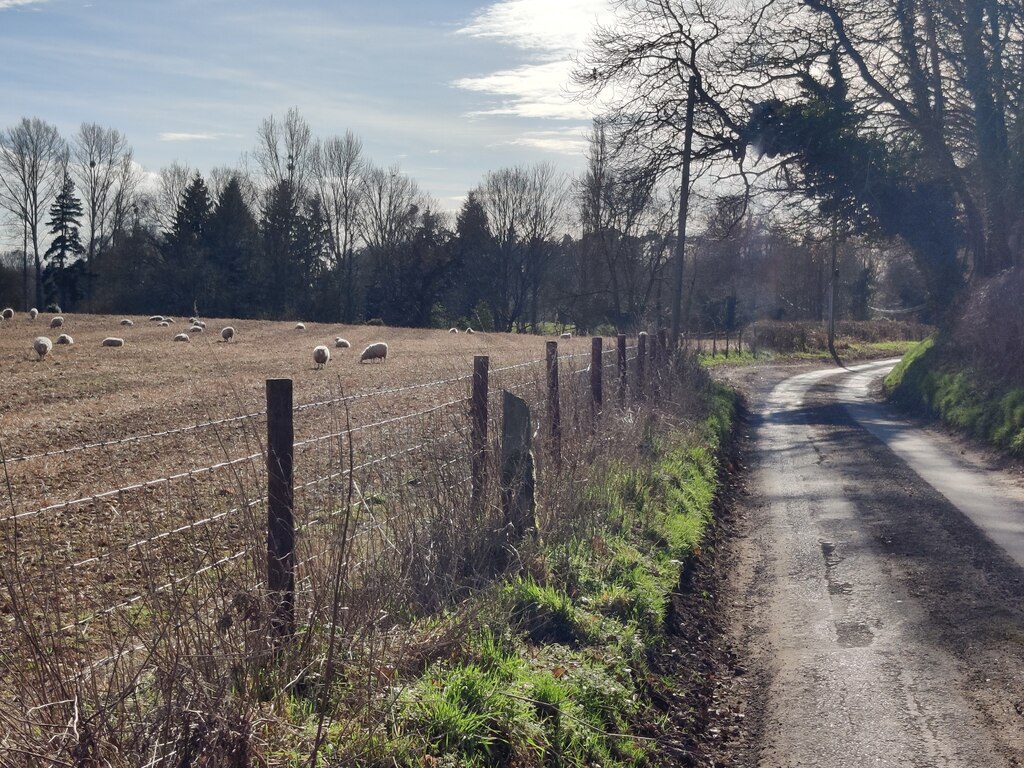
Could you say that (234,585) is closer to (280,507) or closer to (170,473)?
(280,507)

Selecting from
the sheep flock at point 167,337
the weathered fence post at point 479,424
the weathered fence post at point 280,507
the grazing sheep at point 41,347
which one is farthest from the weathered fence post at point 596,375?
the grazing sheep at point 41,347

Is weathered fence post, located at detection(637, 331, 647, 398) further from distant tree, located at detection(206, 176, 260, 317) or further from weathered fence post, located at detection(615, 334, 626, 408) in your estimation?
distant tree, located at detection(206, 176, 260, 317)

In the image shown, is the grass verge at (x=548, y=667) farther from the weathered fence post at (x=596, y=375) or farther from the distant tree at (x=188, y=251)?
the distant tree at (x=188, y=251)

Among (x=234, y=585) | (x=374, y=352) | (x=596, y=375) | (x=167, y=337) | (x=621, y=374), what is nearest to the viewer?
(x=234, y=585)

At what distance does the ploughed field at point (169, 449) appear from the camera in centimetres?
399

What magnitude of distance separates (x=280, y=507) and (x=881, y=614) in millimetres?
4853

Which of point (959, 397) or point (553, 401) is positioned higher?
point (553, 401)

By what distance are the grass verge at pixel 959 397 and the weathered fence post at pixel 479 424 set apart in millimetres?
11078

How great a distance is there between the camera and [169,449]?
1235 centimetres

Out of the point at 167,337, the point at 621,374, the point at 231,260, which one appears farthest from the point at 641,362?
the point at 231,260

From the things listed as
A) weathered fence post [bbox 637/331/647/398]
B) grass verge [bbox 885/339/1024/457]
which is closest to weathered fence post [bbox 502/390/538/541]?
weathered fence post [bbox 637/331/647/398]

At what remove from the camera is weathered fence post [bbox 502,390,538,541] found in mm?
7129

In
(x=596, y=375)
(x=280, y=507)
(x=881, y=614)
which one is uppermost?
(x=596, y=375)

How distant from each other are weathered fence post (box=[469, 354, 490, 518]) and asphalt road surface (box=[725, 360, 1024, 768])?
2189 mm
